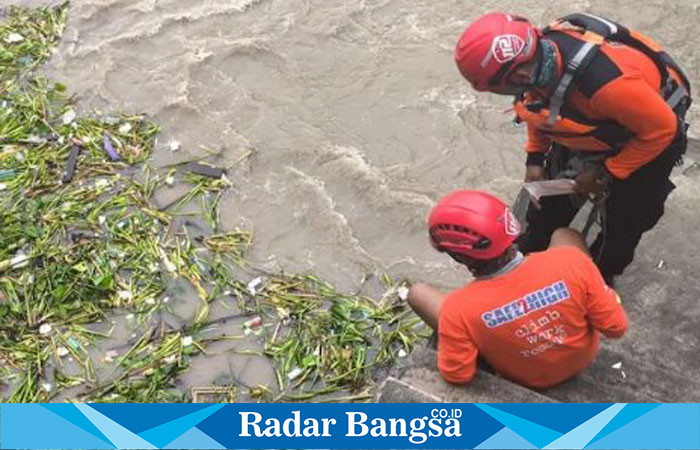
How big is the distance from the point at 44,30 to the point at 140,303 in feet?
12.6

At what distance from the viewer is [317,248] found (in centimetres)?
567

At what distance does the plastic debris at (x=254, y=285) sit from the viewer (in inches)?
208

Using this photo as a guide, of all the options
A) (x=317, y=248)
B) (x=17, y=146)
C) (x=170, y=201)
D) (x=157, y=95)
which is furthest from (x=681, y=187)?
(x=17, y=146)

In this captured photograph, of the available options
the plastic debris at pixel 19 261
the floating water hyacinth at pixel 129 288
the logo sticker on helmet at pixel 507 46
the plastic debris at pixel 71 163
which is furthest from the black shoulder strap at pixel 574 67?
the plastic debris at pixel 71 163

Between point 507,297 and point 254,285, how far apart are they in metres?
2.61

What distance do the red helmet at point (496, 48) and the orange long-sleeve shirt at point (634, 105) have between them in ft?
1.02

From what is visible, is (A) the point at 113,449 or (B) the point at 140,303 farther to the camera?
(B) the point at 140,303

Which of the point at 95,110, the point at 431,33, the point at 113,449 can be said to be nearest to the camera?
the point at 113,449

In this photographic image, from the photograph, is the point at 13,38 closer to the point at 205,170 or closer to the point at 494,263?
the point at 205,170

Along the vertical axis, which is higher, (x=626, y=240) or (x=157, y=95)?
(x=626, y=240)

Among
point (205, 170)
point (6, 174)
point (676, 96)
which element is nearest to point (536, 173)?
point (676, 96)

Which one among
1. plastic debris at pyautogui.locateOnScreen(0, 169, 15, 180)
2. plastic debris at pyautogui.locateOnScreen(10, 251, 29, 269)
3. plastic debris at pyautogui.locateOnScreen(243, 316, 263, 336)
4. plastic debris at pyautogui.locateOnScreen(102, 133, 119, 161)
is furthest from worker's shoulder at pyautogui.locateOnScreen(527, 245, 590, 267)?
plastic debris at pyautogui.locateOnScreen(0, 169, 15, 180)

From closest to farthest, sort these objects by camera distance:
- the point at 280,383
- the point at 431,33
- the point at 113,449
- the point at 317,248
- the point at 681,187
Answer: the point at 113,449 < the point at 280,383 < the point at 681,187 < the point at 317,248 < the point at 431,33

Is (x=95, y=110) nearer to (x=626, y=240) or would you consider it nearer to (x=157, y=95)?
(x=157, y=95)
